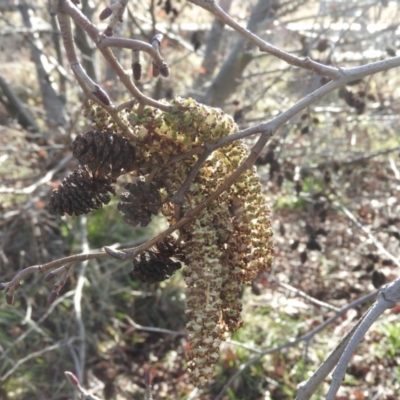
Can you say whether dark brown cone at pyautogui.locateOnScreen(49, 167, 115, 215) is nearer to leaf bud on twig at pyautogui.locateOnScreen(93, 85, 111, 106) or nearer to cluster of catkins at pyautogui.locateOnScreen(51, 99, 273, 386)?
cluster of catkins at pyautogui.locateOnScreen(51, 99, 273, 386)

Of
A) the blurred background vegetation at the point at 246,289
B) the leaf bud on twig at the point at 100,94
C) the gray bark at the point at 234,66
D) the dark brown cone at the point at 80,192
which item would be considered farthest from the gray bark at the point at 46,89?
the leaf bud on twig at the point at 100,94

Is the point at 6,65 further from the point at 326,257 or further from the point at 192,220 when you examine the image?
the point at 192,220

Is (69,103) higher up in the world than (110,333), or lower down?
higher up

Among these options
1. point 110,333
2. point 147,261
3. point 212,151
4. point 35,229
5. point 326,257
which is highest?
point 326,257

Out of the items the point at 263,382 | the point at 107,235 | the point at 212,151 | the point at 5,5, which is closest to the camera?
the point at 212,151

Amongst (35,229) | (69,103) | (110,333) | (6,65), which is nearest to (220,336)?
(110,333)

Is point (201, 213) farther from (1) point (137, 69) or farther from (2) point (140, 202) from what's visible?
(1) point (137, 69)

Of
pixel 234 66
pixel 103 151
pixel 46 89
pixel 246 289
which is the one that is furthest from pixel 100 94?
pixel 46 89
